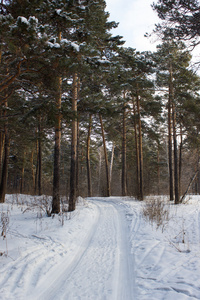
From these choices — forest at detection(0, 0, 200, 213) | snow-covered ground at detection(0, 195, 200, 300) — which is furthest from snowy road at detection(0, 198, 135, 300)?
forest at detection(0, 0, 200, 213)

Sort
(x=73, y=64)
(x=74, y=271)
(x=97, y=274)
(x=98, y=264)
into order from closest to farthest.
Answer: (x=97, y=274)
(x=74, y=271)
(x=98, y=264)
(x=73, y=64)

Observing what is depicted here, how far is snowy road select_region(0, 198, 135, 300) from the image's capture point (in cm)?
305

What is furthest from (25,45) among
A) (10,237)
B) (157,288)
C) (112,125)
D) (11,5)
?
(112,125)

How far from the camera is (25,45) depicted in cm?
538

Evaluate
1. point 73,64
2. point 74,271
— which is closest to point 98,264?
point 74,271

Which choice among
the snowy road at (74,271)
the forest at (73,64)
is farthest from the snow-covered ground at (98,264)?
the forest at (73,64)

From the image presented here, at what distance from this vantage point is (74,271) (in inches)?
150

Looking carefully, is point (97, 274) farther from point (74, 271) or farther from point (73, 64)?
point (73, 64)

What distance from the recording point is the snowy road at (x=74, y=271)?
10.0 feet

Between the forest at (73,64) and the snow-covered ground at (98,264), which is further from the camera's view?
the forest at (73,64)

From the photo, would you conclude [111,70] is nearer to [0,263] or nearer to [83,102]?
[83,102]

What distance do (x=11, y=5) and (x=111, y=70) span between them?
4672mm

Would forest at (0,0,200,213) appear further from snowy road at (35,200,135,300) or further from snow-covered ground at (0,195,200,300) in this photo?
snowy road at (35,200,135,300)

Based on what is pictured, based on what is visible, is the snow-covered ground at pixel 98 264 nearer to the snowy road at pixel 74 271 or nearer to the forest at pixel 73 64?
the snowy road at pixel 74 271
